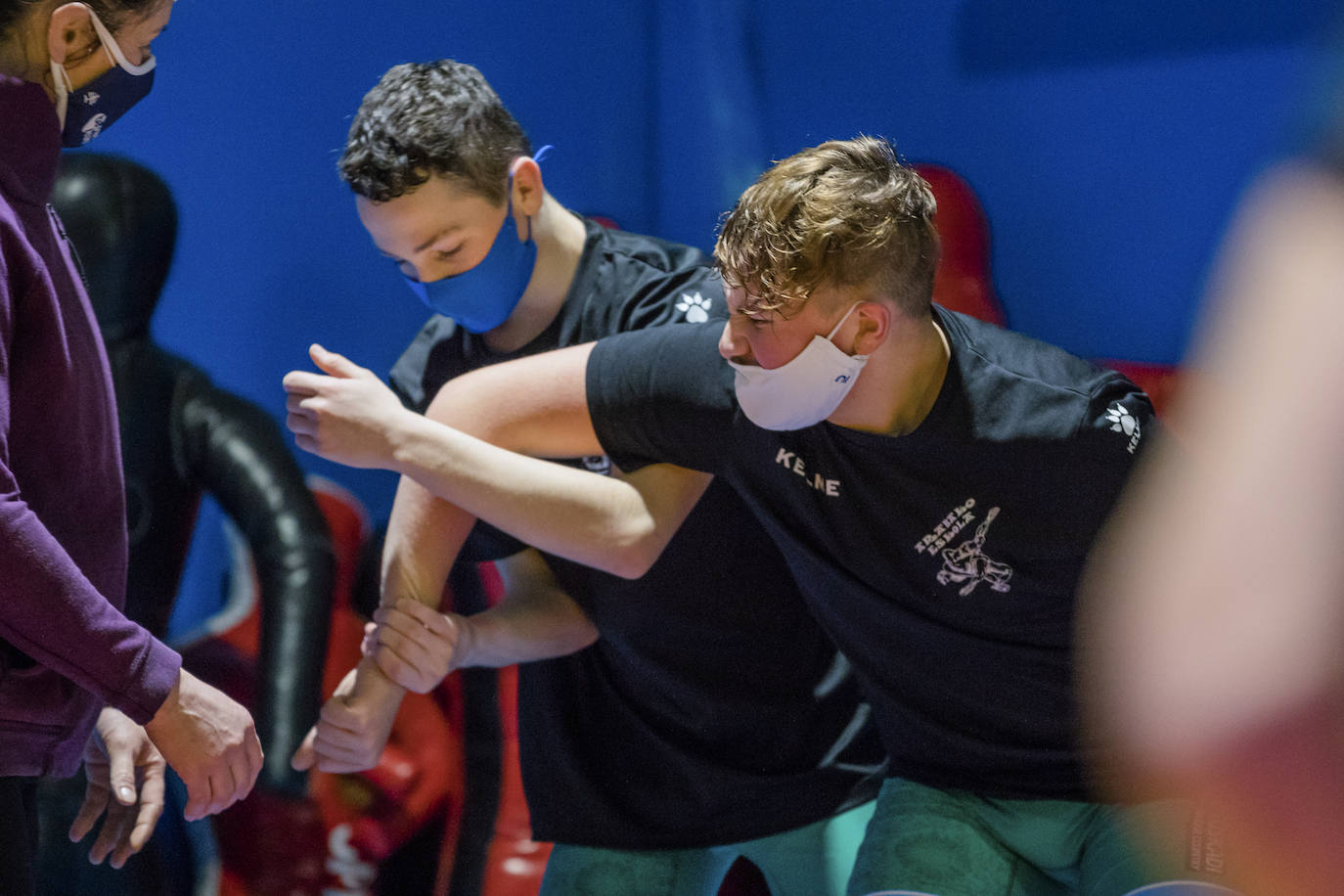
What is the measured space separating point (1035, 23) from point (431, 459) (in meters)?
1.23

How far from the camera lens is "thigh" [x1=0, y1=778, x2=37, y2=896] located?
115cm

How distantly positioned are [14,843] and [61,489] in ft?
1.13

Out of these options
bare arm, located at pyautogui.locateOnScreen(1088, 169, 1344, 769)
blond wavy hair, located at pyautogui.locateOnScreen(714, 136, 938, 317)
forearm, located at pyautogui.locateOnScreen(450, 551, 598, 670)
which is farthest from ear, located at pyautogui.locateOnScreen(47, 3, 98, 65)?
bare arm, located at pyautogui.locateOnScreen(1088, 169, 1344, 769)

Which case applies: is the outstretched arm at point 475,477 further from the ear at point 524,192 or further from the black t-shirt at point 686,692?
the ear at point 524,192

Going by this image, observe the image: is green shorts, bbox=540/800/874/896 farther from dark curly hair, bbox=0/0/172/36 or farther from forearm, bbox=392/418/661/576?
dark curly hair, bbox=0/0/172/36

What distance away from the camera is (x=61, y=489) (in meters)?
1.19

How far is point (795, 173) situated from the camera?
135cm

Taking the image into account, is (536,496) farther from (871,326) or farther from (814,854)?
(814,854)

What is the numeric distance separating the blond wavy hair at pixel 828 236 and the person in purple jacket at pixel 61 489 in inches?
26.1

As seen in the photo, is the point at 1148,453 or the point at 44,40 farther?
the point at 1148,453

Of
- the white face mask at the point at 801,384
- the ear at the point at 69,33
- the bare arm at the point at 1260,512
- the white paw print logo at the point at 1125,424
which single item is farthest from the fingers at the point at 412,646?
the bare arm at the point at 1260,512

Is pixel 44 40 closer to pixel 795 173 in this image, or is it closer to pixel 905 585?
pixel 795 173

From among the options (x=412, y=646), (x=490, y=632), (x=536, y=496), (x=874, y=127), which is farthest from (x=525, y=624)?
(x=874, y=127)

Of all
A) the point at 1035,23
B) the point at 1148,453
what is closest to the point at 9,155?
the point at 1148,453
